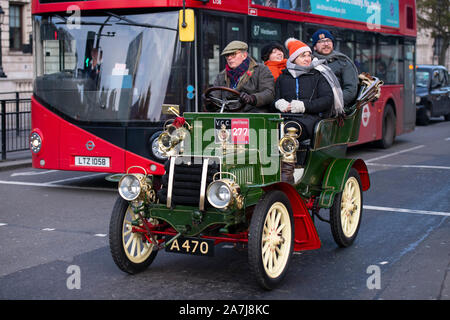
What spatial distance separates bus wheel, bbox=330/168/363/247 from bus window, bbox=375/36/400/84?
31.0ft

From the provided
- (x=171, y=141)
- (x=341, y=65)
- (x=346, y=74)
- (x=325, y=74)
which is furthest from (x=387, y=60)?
(x=171, y=141)

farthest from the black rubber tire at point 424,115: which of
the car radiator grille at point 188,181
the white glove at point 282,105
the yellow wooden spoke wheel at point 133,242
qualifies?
the car radiator grille at point 188,181

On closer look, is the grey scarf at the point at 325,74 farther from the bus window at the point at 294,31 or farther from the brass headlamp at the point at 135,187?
the bus window at the point at 294,31

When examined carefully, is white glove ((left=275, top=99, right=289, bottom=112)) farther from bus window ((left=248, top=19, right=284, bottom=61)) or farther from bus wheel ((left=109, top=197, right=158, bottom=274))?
bus window ((left=248, top=19, right=284, bottom=61))

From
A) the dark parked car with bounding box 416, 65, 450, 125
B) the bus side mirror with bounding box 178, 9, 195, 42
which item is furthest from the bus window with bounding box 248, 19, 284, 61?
the dark parked car with bounding box 416, 65, 450, 125

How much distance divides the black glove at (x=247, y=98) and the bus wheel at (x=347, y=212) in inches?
46.7

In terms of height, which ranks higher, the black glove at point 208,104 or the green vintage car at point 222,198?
the black glove at point 208,104

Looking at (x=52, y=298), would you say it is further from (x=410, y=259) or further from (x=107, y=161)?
(x=107, y=161)

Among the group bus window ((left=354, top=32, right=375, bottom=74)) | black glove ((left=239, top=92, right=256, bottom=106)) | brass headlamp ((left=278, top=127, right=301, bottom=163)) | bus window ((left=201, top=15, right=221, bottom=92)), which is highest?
bus window ((left=354, top=32, right=375, bottom=74))

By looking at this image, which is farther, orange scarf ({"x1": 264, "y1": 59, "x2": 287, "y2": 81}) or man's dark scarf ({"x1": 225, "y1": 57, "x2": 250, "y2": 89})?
orange scarf ({"x1": 264, "y1": 59, "x2": 287, "y2": 81})

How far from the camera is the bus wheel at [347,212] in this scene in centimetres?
689

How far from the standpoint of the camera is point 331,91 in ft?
23.0

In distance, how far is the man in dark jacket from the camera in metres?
7.89
